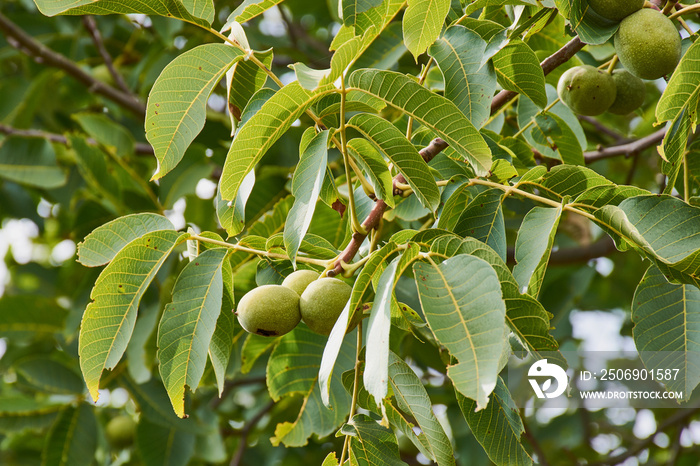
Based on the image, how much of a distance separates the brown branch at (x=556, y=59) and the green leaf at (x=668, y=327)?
0.49 m

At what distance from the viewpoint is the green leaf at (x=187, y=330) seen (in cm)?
113

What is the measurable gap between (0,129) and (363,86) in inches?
87.9

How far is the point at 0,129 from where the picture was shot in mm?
2754

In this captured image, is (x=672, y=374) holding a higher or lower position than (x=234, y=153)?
lower

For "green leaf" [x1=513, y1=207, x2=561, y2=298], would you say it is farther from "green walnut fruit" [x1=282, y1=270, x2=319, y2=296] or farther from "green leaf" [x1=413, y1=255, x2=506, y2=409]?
"green walnut fruit" [x1=282, y1=270, x2=319, y2=296]

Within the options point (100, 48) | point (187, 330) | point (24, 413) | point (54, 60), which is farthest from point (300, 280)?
point (100, 48)

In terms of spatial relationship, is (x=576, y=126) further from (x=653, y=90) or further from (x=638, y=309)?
(x=653, y=90)

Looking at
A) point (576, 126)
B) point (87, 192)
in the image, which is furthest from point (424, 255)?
point (87, 192)

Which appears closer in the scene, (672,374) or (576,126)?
(672,374)

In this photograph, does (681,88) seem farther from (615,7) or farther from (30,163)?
(30,163)

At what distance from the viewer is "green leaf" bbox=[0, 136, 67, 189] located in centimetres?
261

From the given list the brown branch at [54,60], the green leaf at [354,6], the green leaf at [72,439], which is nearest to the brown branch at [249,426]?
the green leaf at [72,439]

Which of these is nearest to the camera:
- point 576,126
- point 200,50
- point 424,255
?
point 424,255

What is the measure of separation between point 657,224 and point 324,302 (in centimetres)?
56
